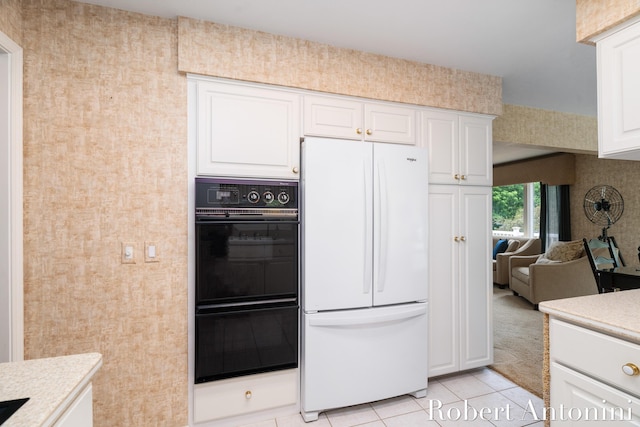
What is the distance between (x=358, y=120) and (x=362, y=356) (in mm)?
1617

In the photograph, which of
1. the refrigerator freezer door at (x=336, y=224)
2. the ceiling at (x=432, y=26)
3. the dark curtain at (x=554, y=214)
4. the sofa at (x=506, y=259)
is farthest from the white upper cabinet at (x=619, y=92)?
the dark curtain at (x=554, y=214)

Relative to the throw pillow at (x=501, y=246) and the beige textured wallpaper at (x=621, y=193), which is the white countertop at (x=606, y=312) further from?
the throw pillow at (x=501, y=246)

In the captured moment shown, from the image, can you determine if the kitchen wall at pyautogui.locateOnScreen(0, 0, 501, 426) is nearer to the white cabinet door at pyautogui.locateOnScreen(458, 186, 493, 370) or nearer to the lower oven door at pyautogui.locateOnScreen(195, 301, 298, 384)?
the lower oven door at pyautogui.locateOnScreen(195, 301, 298, 384)

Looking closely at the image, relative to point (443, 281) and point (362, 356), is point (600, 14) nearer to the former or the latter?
point (443, 281)

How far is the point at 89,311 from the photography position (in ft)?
5.58

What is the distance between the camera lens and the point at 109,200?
173cm

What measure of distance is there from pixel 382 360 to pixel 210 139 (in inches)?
71.6

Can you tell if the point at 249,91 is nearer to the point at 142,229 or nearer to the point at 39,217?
the point at 142,229

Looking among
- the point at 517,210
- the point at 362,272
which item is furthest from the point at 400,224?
the point at 517,210

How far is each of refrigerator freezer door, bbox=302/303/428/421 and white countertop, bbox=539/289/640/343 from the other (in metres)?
0.95

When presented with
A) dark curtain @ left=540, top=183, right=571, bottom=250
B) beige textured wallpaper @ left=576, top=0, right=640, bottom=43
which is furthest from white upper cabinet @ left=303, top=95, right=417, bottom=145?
dark curtain @ left=540, top=183, right=571, bottom=250

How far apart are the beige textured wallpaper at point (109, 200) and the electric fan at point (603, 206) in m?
5.93

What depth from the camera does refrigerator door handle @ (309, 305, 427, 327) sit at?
76.4 inches

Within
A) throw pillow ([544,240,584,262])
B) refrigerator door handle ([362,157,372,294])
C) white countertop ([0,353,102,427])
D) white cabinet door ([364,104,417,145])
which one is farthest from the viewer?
throw pillow ([544,240,584,262])
